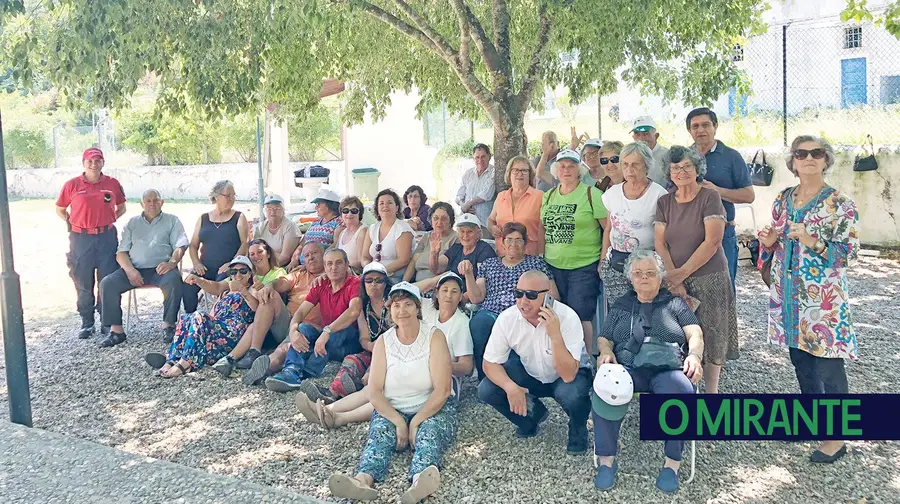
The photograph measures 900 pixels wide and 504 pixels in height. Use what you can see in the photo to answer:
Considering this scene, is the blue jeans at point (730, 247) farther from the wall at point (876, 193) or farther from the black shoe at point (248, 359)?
the wall at point (876, 193)

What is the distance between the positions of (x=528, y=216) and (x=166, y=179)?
20.7 metres

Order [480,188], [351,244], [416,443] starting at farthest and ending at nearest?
1. [480,188]
2. [351,244]
3. [416,443]

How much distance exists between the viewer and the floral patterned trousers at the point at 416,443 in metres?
4.14

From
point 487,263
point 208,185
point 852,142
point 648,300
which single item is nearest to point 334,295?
point 487,263

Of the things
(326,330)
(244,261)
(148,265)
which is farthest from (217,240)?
(326,330)

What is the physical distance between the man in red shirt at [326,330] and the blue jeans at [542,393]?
5.16 ft

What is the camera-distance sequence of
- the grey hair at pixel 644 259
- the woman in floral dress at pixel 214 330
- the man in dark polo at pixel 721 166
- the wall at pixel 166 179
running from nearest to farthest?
the grey hair at pixel 644 259
the man in dark polo at pixel 721 166
the woman in floral dress at pixel 214 330
the wall at pixel 166 179

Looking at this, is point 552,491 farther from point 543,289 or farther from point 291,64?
point 291,64

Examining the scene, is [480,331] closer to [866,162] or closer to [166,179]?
[866,162]

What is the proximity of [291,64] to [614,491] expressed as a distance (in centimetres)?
558

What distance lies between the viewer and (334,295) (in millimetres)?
6098

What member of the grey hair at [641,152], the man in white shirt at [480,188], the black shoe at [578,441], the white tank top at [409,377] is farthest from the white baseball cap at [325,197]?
the black shoe at [578,441]

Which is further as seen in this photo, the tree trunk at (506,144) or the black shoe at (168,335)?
the tree trunk at (506,144)

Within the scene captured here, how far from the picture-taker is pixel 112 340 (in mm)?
7367
